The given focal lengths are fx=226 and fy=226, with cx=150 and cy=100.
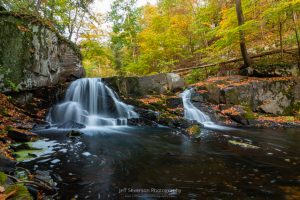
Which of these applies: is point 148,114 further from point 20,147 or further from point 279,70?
point 279,70

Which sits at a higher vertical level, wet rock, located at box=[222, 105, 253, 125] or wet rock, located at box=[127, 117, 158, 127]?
wet rock, located at box=[222, 105, 253, 125]

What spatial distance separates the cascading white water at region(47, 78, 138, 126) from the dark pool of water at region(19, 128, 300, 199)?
2.89 m

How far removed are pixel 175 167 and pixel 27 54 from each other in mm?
8304

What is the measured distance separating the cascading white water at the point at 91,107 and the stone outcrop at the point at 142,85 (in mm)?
481

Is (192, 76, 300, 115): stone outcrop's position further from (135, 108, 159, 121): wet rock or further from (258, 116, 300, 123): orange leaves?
(135, 108, 159, 121): wet rock

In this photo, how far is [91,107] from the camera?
11555mm

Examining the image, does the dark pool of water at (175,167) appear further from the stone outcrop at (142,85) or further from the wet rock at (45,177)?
the stone outcrop at (142,85)

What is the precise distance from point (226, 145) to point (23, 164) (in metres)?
5.16

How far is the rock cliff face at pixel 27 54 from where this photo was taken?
29.4 ft

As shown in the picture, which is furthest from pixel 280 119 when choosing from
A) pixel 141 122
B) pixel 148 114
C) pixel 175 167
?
pixel 175 167

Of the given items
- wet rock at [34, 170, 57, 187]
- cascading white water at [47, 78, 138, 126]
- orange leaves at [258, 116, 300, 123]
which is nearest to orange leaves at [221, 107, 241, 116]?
orange leaves at [258, 116, 300, 123]

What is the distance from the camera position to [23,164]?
4395 millimetres

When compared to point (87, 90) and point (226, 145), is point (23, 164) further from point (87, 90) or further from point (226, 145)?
point (87, 90)

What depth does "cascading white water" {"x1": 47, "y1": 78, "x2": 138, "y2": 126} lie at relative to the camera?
33.9 ft
